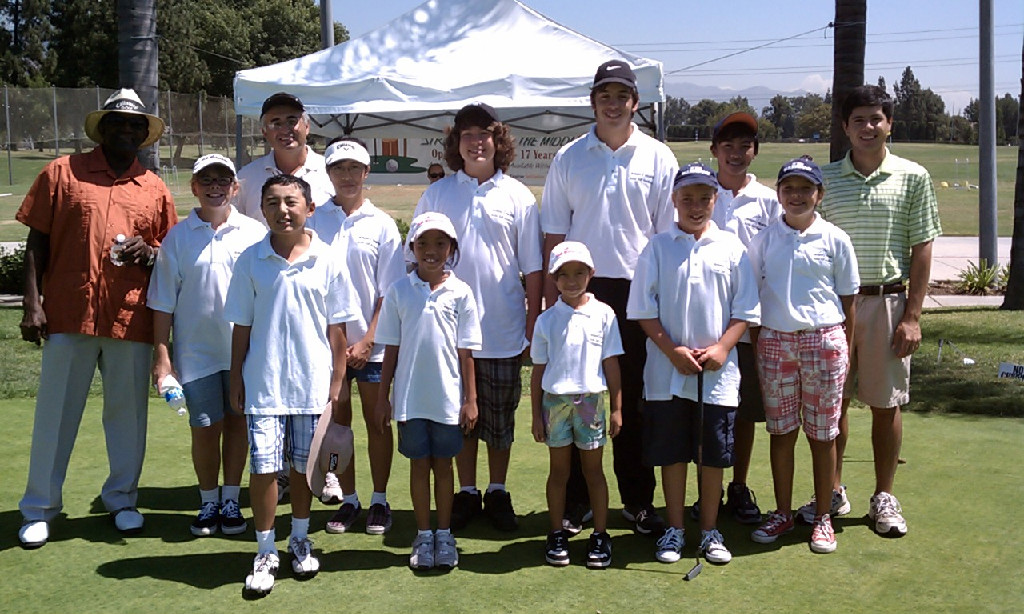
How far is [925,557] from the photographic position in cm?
469

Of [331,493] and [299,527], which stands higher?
[299,527]

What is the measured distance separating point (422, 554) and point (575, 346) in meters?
1.16

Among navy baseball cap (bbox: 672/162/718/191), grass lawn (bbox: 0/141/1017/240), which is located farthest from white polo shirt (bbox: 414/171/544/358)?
grass lawn (bbox: 0/141/1017/240)

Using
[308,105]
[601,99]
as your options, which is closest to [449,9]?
[308,105]

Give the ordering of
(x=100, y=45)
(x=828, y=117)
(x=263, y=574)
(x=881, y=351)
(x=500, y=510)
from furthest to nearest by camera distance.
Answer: (x=828, y=117) → (x=100, y=45) → (x=500, y=510) → (x=881, y=351) → (x=263, y=574)

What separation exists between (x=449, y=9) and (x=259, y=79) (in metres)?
2.97

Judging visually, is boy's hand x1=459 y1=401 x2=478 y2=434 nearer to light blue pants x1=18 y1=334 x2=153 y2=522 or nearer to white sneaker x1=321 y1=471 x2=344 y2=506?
white sneaker x1=321 y1=471 x2=344 y2=506

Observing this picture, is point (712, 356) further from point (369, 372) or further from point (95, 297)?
point (95, 297)

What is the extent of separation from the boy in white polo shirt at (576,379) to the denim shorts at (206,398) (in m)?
1.57

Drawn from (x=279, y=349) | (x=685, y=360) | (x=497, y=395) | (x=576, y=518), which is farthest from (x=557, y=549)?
(x=279, y=349)

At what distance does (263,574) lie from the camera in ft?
14.3

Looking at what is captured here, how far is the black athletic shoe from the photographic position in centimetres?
462

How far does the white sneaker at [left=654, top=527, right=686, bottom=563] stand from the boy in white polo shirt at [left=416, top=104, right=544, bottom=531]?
82cm

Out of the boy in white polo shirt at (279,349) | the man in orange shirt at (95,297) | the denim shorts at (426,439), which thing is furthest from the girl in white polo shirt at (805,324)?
the man in orange shirt at (95,297)
